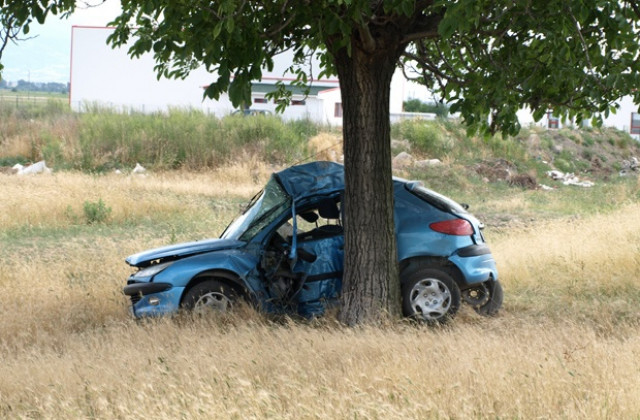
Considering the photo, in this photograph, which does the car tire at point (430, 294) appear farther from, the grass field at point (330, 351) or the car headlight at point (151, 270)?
the car headlight at point (151, 270)

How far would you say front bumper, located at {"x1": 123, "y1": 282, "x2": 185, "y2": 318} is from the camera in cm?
958

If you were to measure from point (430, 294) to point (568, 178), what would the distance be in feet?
101

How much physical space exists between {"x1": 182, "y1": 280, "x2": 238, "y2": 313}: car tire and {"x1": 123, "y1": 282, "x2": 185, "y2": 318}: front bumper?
0.35 feet

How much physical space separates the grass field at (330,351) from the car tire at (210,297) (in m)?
0.25

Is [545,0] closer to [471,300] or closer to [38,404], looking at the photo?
[471,300]

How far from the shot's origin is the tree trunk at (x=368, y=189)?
29.9ft

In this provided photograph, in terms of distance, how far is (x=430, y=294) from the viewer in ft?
32.1

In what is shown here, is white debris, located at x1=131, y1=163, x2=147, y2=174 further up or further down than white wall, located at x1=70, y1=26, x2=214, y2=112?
further down

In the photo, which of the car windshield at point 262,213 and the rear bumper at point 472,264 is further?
the car windshield at point 262,213

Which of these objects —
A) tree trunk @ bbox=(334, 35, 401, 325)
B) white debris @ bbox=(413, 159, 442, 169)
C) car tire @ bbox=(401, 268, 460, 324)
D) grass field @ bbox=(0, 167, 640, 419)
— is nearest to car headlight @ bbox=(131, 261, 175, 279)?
grass field @ bbox=(0, 167, 640, 419)

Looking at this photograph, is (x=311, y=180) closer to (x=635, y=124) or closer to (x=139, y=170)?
(x=139, y=170)

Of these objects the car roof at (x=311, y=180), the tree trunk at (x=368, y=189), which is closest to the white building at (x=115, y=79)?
the car roof at (x=311, y=180)

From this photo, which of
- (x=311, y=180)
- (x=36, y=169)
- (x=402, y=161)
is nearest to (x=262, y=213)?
(x=311, y=180)

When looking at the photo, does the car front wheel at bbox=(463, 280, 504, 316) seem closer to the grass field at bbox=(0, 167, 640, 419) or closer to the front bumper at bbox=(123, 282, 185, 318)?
the grass field at bbox=(0, 167, 640, 419)
